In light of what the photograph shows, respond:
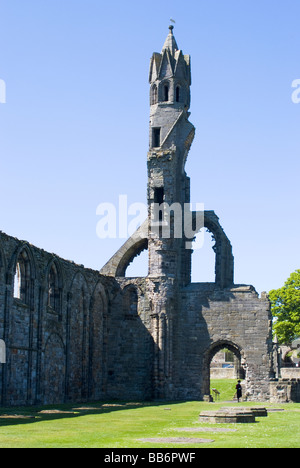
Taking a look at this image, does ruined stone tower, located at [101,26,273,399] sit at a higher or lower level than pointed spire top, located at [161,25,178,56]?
lower

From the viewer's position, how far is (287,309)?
5825 cm

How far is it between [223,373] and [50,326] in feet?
89.7

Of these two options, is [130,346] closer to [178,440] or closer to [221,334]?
[221,334]

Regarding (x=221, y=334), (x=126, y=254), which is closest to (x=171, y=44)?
(x=126, y=254)

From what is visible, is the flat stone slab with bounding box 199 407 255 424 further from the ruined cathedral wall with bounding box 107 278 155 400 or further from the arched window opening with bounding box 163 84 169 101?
the arched window opening with bounding box 163 84 169 101

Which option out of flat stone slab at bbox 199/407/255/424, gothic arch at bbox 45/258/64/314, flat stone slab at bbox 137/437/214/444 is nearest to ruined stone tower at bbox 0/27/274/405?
gothic arch at bbox 45/258/64/314

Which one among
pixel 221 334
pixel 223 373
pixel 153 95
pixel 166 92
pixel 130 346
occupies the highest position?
pixel 166 92

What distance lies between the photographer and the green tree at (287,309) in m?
57.4

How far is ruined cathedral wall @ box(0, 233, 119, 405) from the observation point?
26.2m

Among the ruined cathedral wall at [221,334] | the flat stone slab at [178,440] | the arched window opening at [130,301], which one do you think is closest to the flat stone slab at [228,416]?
the flat stone slab at [178,440]

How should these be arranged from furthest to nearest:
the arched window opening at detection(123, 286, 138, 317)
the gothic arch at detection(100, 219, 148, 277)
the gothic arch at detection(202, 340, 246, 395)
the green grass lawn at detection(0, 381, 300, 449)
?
the gothic arch at detection(100, 219, 148, 277) → the arched window opening at detection(123, 286, 138, 317) → the gothic arch at detection(202, 340, 246, 395) → the green grass lawn at detection(0, 381, 300, 449)

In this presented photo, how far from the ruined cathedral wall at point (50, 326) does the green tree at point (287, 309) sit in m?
23.7

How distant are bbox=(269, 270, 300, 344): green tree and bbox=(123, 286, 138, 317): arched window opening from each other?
22254 millimetres

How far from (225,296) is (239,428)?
21.0m
